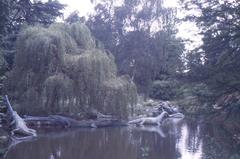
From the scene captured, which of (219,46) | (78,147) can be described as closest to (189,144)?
(78,147)

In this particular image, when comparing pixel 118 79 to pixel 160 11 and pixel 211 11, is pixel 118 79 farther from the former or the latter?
pixel 160 11

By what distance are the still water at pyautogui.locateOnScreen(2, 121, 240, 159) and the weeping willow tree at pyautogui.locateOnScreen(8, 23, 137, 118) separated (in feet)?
4.42

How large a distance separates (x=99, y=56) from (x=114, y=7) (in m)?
17.1

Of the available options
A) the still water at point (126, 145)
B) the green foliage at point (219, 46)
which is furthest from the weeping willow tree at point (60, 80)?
the green foliage at point (219, 46)

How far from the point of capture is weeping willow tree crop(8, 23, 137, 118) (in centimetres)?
1830

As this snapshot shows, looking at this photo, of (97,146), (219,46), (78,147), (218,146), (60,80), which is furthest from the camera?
(60,80)

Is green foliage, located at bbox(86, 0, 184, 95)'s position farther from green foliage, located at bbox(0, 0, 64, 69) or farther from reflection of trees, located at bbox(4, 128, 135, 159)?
reflection of trees, located at bbox(4, 128, 135, 159)

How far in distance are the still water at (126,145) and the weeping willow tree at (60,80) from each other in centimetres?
135

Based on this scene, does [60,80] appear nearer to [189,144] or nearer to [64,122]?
[64,122]

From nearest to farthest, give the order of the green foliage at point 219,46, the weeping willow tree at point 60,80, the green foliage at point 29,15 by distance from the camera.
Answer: the green foliage at point 219,46
the weeping willow tree at point 60,80
the green foliage at point 29,15

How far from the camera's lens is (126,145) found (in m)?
14.4

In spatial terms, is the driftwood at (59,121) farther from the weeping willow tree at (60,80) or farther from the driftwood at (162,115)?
the driftwood at (162,115)

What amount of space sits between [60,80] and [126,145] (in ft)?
16.9

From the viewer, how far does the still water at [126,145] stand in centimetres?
1208
